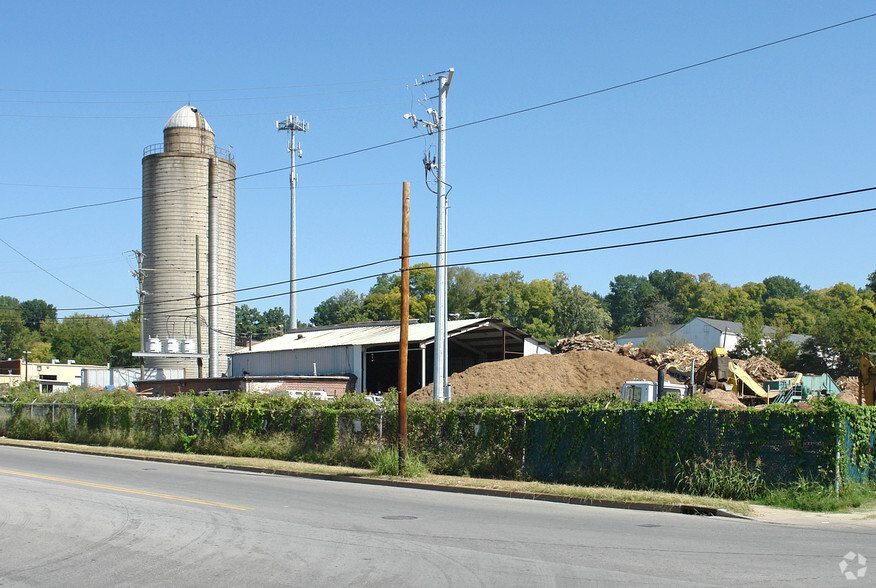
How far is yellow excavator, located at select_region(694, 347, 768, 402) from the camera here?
37.8 m

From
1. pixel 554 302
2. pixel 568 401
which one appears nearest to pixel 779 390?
pixel 568 401

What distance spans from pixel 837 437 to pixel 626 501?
175 inches

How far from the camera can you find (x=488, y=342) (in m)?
54.2

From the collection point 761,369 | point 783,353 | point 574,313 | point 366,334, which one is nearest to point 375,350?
point 366,334

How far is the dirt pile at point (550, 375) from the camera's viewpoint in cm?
Result: 4291

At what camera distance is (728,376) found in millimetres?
39219

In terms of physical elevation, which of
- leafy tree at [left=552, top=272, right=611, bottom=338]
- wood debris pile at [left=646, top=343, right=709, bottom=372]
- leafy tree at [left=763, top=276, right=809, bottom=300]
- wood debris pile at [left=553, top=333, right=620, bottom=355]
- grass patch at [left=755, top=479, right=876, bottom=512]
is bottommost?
grass patch at [left=755, top=479, right=876, bottom=512]

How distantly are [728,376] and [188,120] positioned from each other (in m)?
48.5

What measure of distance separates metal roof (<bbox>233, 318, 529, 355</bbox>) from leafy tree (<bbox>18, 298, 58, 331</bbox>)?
136038 mm

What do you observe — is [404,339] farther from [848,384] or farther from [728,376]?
[848,384]

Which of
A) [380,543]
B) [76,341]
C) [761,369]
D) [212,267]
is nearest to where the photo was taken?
[380,543]

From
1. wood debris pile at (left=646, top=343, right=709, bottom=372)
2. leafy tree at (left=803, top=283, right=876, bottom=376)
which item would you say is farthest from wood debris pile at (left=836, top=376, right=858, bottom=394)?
leafy tree at (left=803, top=283, right=876, bottom=376)

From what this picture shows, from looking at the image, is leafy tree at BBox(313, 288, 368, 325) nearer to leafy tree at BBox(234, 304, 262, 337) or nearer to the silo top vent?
leafy tree at BBox(234, 304, 262, 337)

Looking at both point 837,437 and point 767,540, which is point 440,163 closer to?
point 837,437
